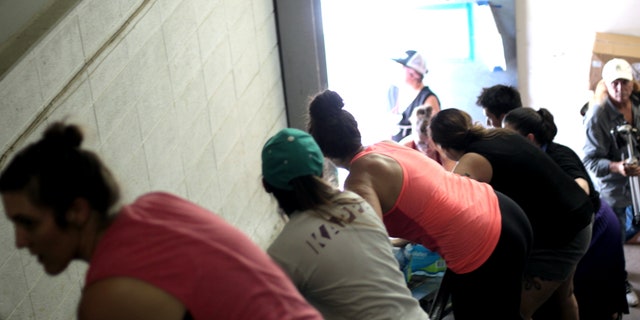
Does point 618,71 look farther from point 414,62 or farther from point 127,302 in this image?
point 127,302

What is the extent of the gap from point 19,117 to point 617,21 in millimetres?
4103

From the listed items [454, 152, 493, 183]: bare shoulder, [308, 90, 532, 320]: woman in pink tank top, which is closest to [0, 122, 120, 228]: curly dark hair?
[308, 90, 532, 320]: woman in pink tank top

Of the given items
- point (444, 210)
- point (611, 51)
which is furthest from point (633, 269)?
point (444, 210)

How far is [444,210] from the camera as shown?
2797 mm

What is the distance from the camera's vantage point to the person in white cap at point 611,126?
4.86 m

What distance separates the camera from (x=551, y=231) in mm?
3344

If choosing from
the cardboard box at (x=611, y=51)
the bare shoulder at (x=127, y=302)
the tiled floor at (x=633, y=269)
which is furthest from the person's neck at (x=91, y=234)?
the cardboard box at (x=611, y=51)

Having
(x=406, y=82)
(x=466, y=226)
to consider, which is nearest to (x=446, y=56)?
(x=406, y=82)

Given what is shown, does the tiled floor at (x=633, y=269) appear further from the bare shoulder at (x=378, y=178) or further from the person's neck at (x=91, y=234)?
the person's neck at (x=91, y=234)

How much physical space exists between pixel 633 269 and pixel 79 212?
3955 millimetres

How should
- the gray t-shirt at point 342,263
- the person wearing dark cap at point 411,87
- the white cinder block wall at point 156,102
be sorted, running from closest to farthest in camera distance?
1. the gray t-shirt at point 342,263
2. the white cinder block wall at point 156,102
3. the person wearing dark cap at point 411,87

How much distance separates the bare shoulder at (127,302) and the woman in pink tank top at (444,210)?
106cm

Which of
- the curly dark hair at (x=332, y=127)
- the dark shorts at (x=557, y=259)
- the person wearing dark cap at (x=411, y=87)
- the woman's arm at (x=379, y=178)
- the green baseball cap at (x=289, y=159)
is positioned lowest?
the dark shorts at (x=557, y=259)

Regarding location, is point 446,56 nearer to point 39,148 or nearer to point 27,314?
point 27,314
